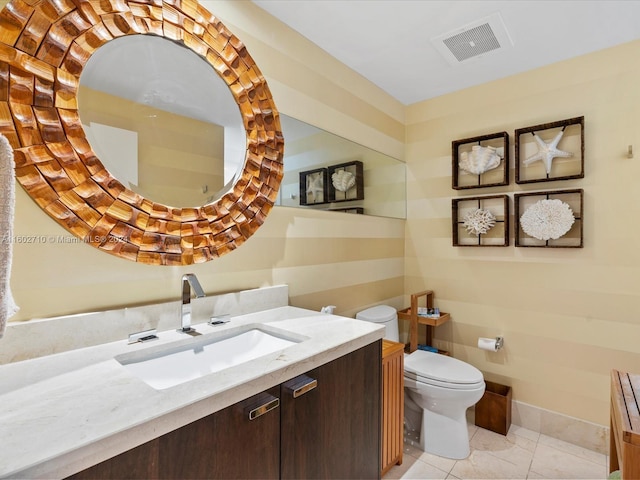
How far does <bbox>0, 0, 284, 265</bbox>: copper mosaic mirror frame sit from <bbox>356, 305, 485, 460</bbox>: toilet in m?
1.32

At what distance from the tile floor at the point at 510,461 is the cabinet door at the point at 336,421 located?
64 cm

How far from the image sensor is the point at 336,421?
115cm

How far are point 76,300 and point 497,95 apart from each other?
2688mm

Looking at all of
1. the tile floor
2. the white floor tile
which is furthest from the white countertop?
the white floor tile

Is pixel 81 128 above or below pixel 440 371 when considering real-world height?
above

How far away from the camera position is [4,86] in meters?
0.94

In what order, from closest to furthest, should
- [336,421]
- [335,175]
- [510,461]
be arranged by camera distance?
[336,421], [510,461], [335,175]

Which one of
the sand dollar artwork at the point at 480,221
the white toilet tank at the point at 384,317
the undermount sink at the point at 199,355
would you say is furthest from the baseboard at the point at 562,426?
the undermount sink at the point at 199,355

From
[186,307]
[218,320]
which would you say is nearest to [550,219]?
[218,320]

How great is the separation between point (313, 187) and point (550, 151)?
4.92 ft

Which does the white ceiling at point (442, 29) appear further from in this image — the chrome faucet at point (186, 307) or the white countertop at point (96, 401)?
the white countertop at point (96, 401)

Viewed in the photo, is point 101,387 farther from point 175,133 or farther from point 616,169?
point 616,169

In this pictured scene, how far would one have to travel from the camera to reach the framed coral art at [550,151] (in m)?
2.03

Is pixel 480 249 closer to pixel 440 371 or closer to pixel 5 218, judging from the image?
pixel 440 371
